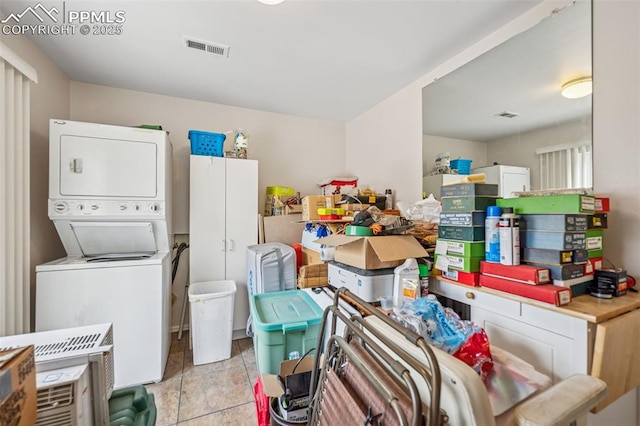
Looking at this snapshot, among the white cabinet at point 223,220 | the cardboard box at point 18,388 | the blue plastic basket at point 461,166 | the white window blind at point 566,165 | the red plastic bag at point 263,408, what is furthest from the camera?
the white cabinet at point 223,220

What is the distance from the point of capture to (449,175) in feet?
6.98

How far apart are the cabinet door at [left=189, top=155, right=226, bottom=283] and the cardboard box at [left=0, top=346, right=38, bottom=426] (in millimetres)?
1893

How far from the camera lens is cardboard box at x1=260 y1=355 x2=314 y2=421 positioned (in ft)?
4.01

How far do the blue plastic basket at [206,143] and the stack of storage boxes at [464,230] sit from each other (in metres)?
2.26

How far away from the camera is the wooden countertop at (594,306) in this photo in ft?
3.18

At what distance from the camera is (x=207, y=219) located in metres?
2.65

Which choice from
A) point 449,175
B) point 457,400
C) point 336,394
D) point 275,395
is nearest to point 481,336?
point 457,400

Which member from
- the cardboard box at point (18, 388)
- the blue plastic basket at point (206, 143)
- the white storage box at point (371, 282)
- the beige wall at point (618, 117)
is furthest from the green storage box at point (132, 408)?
the beige wall at point (618, 117)

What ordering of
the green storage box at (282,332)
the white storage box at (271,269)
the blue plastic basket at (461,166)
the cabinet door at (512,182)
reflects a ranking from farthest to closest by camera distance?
the white storage box at (271,269), the blue plastic basket at (461,166), the cabinet door at (512,182), the green storage box at (282,332)

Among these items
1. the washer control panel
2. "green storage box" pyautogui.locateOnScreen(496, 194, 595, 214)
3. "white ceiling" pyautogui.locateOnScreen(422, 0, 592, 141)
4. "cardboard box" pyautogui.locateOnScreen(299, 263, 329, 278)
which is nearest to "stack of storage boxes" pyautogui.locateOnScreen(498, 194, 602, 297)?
"green storage box" pyautogui.locateOnScreen(496, 194, 595, 214)

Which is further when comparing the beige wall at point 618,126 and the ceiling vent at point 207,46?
the ceiling vent at point 207,46

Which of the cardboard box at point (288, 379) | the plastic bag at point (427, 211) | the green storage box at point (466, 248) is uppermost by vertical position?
the plastic bag at point (427, 211)

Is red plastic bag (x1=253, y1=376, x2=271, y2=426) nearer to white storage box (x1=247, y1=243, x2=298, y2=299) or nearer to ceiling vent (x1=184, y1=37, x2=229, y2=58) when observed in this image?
white storage box (x1=247, y1=243, x2=298, y2=299)

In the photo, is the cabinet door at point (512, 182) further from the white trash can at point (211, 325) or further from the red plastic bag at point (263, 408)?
the white trash can at point (211, 325)
